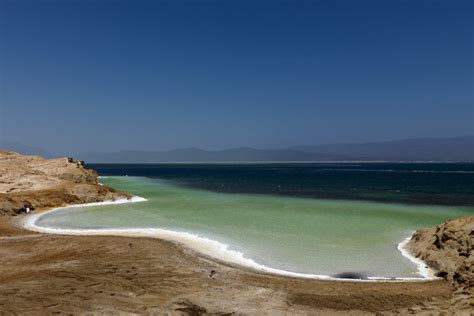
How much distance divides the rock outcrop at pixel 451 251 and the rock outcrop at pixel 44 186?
1363 inches

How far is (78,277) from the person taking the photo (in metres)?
15.0

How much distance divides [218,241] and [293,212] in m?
15.8

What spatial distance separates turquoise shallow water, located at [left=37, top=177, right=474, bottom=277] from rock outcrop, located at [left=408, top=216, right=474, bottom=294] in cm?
113

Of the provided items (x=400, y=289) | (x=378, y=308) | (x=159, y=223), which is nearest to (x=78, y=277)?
(x=378, y=308)

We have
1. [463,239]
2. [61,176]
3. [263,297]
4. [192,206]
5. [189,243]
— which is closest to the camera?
[263,297]

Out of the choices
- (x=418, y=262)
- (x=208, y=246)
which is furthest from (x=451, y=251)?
(x=208, y=246)

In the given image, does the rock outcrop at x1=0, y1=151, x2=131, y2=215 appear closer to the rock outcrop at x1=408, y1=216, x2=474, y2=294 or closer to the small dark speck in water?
the small dark speck in water

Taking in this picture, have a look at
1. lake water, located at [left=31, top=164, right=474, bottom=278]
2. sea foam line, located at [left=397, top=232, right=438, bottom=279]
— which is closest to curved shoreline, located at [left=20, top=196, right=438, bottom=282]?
sea foam line, located at [left=397, top=232, right=438, bottom=279]

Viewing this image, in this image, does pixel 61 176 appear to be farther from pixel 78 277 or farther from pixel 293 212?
pixel 78 277

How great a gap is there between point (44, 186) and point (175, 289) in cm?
3952

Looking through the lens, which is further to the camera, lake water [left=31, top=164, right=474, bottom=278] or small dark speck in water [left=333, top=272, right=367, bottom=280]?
lake water [left=31, top=164, right=474, bottom=278]

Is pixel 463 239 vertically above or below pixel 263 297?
above

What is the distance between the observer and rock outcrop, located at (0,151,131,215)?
38625mm

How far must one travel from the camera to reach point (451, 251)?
1828 cm
